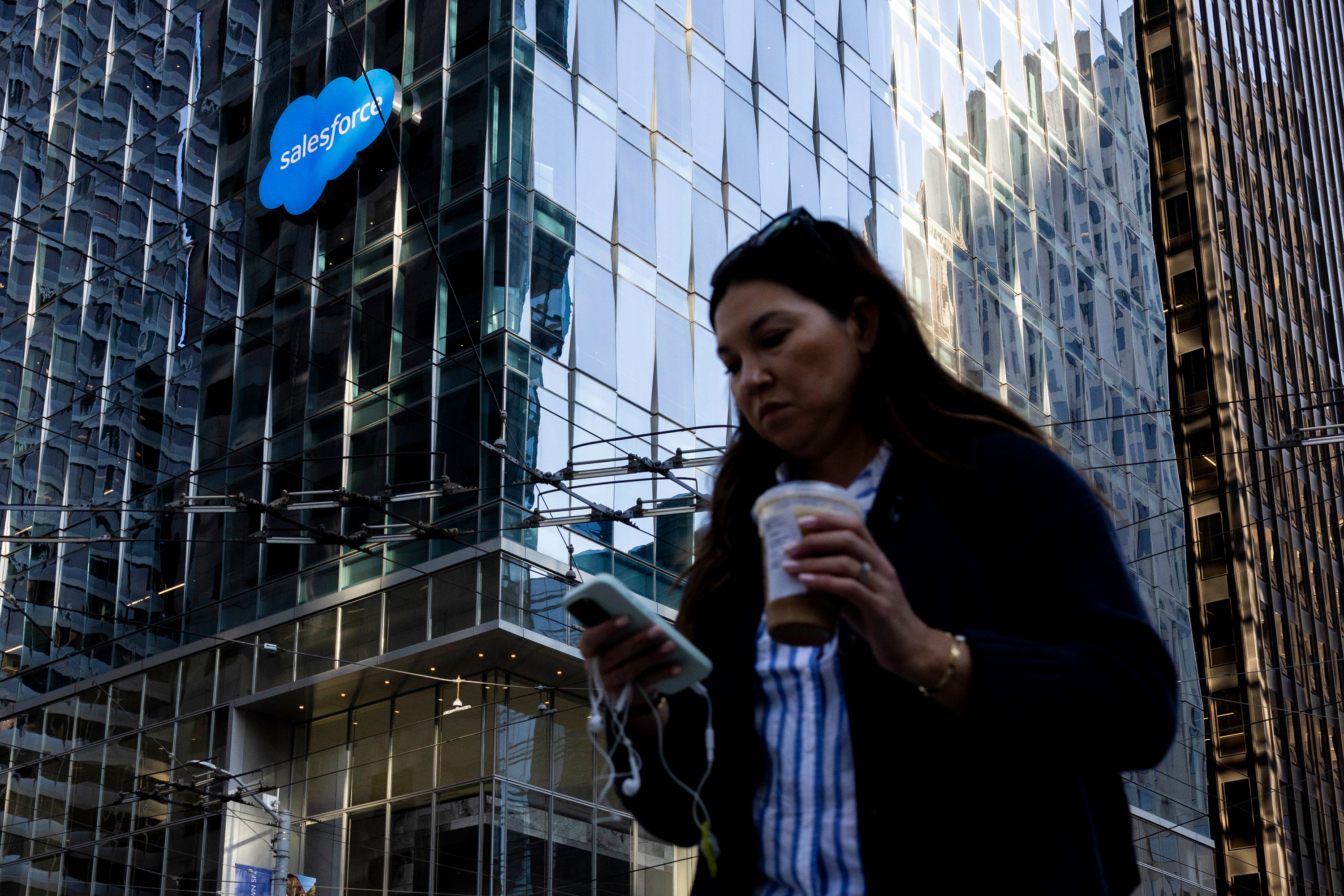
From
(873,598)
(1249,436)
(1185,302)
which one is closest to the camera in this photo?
(873,598)

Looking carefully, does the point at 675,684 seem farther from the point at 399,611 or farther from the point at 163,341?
the point at 163,341

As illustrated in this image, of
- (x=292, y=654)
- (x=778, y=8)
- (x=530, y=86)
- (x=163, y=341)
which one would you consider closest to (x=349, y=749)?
(x=292, y=654)

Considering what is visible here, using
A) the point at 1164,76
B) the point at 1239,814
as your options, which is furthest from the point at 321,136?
the point at 1164,76

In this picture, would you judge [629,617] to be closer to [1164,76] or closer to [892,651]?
[892,651]

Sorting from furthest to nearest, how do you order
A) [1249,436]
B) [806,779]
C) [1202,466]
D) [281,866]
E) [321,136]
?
[1202,466]
[1249,436]
[321,136]
[281,866]
[806,779]

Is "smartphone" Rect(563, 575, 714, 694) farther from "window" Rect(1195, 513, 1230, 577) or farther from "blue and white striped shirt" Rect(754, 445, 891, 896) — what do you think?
"window" Rect(1195, 513, 1230, 577)

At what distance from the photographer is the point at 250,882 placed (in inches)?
925

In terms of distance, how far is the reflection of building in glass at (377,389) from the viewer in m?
23.0

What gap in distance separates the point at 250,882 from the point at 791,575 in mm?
23404

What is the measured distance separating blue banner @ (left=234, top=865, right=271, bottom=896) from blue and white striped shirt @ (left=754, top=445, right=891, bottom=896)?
23.0 meters

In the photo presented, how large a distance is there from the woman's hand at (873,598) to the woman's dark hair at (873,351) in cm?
43

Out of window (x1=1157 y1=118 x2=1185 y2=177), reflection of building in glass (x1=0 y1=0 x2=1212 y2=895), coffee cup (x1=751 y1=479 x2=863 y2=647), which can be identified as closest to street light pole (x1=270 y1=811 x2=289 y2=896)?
reflection of building in glass (x1=0 y1=0 x2=1212 y2=895)

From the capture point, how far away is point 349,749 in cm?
2481

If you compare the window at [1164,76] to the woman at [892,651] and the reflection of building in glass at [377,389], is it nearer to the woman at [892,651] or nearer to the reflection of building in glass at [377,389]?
the reflection of building in glass at [377,389]
